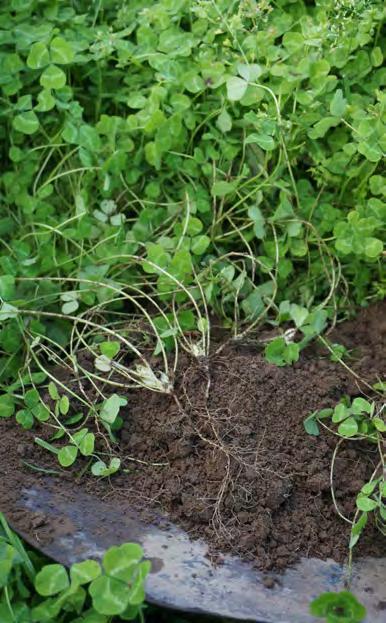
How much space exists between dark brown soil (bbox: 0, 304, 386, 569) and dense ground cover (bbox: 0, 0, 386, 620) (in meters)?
0.09

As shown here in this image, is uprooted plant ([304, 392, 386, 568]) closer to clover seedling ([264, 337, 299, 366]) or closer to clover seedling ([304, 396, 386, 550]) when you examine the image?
clover seedling ([304, 396, 386, 550])

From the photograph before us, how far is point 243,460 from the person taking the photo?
7.64ft

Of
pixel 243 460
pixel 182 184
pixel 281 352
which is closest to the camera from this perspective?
pixel 243 460

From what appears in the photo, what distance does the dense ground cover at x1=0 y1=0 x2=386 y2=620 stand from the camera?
Result: 267cm

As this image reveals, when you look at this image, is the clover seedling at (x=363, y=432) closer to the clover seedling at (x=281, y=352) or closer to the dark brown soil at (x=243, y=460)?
the dark brown soil at (x=243, y=460)

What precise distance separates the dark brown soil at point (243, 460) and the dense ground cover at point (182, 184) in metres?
0.09

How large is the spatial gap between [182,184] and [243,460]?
1025 millimetres

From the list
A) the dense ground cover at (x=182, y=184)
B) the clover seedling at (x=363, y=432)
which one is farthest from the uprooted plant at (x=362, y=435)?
the dense ground cover at (x=182, y=184)

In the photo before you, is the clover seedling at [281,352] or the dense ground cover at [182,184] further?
the dense ground cover at [182,184]

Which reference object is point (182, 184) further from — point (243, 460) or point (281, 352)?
point (243, 460)

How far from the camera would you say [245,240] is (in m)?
2.85

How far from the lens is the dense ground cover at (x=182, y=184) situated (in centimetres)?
267

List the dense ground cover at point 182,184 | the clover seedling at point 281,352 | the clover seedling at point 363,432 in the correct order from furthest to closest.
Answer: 1. the dense ground cover at point 182,184
2. the clover seedling at point 281,352
3. the clover seedling at point 363,432

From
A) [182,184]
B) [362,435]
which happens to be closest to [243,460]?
[362,435]
